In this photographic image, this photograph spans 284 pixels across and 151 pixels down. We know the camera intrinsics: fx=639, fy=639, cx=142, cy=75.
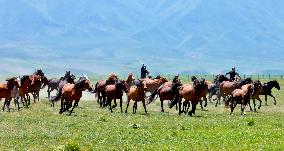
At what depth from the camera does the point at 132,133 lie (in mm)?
29938

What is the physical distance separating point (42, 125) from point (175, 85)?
51.6ft

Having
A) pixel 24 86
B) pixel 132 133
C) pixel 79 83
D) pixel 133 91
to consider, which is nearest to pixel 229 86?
pixel 133 91

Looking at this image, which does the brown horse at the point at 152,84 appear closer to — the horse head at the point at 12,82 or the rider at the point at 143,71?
the rider at the point at 143,71

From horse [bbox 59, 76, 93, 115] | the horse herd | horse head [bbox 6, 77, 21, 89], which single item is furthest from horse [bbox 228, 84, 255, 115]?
horse head [bbox 6, 77, 21, 89]

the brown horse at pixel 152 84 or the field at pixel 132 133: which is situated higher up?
the brown horse at pixel 152 84

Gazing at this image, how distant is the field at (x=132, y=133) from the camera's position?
83.9ft

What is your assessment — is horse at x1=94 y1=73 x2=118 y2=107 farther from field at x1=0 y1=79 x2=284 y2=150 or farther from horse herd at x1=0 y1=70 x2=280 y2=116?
field at x1=0 y1=79 x2=284 y2=150

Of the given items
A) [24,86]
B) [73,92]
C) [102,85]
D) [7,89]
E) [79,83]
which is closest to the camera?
[79,83]

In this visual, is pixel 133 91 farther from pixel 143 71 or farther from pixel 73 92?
pixel 143 71

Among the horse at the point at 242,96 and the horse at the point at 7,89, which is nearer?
the horse at the point at 7,89

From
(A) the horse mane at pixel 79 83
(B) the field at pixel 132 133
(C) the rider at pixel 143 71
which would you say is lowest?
(B) the field at pixel 132 133

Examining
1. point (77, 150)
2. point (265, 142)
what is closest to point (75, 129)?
point (77, 150)

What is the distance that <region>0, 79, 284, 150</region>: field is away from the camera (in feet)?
83.9

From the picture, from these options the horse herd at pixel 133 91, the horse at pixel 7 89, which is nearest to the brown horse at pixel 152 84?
the horse herd at pixel 133 91
